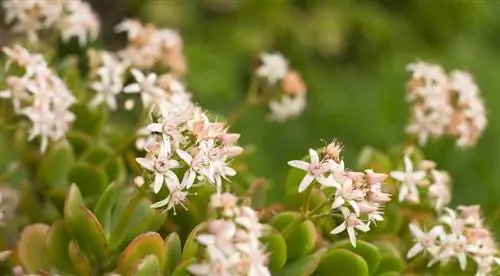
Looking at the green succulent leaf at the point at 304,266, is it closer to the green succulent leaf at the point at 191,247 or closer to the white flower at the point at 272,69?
the green succulent leaf at the point at 191,247

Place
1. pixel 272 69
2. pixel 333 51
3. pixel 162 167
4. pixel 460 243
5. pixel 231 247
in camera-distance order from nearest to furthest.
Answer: pixel 231 247 < pixel 162 167 < pixel 460 243 < pixel 272 69 < pixel 333 51

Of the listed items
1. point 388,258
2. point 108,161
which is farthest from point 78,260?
point 388,258

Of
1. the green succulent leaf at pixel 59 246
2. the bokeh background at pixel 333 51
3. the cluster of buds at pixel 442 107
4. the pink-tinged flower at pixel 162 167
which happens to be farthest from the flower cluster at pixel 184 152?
the bokeh background at pixel 333 51

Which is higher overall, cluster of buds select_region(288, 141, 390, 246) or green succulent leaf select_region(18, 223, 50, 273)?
cluster of buds select_region(288, 141, 390, 246)

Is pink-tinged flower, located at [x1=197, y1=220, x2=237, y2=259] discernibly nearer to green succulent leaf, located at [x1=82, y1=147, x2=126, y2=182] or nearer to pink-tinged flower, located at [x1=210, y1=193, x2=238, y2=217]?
pink-tinged flower, located at [x1=210, y1=193, x2=238, y2=217]

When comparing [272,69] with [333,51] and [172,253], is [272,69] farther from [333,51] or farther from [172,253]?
[333,51]

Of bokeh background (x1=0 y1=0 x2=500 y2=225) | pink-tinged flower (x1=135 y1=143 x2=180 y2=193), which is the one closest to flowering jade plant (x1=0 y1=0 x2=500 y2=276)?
pink-tinged flower (x1=135 y1=143 x2=180 y2=193)
